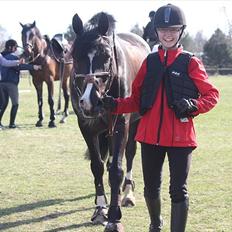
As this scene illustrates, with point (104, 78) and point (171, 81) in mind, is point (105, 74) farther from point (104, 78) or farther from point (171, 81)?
point (171, 81)

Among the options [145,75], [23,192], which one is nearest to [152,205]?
[145,75]

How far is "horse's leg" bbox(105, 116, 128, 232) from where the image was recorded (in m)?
4.35

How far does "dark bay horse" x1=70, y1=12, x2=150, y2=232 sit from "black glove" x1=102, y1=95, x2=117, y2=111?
42 millimetres

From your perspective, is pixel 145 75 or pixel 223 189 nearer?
pixel 145 75

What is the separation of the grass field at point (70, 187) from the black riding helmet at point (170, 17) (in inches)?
81.7

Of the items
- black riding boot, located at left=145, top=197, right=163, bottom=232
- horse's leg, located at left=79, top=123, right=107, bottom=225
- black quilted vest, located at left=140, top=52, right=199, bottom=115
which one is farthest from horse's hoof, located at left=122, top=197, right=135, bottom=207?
black quilted vest, located at left=140, top=52, right=199, bottom=115

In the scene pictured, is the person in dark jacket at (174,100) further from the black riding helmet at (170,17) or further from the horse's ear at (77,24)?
the horse's ear at (77,24)

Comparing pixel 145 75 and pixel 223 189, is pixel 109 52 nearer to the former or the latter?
pixel 145 75

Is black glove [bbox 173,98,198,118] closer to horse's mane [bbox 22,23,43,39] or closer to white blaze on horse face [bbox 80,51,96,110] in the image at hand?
white blaze on horse face [bbox 80,51,96,110]

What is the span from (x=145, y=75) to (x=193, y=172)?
3482 mm

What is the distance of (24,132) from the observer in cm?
1125

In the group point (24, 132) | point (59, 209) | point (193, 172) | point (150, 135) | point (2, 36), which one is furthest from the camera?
point (2, 36)

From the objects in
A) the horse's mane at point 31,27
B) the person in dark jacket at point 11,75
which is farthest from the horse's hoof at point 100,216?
the horse's mane at point 31,27

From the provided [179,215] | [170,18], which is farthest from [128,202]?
[170,18]
